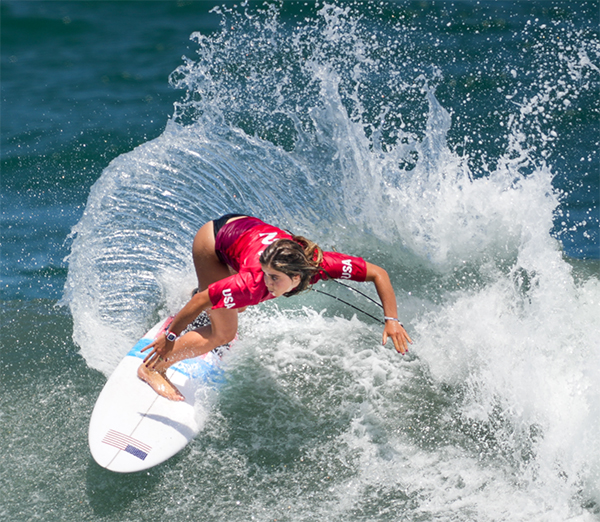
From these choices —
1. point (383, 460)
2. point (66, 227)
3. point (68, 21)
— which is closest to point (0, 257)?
point (66, 227)

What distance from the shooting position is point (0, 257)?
280 inches

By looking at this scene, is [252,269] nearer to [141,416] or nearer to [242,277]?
[242,277]

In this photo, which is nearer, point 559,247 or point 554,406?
point 554,406

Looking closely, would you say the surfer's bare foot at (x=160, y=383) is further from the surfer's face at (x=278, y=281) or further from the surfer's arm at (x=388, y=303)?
the surfer's arm at (x=388, y=303)

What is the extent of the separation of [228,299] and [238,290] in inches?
3.8

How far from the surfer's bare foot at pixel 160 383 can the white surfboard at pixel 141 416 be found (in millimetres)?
41

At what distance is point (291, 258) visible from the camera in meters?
3.56

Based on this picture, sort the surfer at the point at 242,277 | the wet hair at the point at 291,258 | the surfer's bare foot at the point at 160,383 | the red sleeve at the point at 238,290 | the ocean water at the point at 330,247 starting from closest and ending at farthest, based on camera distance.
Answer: the wet hair at the point at 291,258 < the surfer at the point at 242,277 < the red sleeve at the point at 238,290 < the ocean water at the point at 330,247 < the surfer's bare foot at the point at 160,383

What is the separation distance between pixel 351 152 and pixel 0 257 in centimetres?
432

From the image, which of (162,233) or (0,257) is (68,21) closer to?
(0,257)

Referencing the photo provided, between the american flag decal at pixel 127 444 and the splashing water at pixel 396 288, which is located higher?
the splashing water at pixel 396 288

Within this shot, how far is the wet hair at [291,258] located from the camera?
3541mm

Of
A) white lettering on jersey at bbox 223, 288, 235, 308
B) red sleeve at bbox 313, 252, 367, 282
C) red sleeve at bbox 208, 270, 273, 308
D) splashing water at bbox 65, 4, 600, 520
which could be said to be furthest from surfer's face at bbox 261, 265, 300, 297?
splashing water at bbox 65, 4, 600, 520

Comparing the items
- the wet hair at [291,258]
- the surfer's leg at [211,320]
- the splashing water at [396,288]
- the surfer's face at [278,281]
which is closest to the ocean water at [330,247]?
the splashing water at [396,288]
